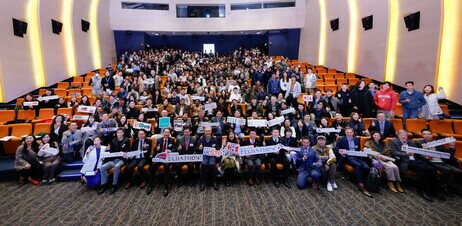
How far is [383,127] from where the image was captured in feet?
18.4

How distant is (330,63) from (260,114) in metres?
7.48

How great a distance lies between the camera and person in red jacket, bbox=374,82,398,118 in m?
6.20

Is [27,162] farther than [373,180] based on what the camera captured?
Yes

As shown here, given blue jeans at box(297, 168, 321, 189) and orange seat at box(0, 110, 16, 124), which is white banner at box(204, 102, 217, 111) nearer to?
blue jeans at box(297, 168, 321, 189)

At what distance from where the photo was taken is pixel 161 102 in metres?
8.39

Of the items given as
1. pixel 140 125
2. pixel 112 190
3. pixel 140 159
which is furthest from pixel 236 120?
pixel 112 190

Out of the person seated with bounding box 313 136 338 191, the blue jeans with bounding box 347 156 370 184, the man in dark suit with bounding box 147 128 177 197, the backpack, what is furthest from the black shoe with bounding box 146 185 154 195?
the backpack

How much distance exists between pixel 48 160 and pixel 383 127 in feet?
25.3

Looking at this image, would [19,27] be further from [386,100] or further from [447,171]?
[447,171]

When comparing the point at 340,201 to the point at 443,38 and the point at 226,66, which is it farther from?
the point at 226,66

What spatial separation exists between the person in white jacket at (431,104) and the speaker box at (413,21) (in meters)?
3.13

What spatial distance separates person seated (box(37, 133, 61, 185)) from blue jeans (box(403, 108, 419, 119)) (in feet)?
28.2

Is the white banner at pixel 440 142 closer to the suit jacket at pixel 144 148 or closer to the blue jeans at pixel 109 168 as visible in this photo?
the suit jacket at pixel 144 148

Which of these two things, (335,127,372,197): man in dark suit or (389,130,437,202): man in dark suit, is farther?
(335,127,372,197): man in dark suit
